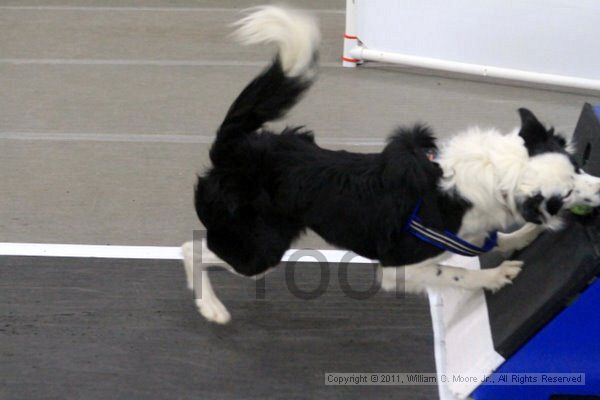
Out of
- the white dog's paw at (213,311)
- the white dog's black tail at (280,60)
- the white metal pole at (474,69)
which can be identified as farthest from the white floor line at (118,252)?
the white metal pole at (474,69)

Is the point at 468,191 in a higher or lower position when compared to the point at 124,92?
higher

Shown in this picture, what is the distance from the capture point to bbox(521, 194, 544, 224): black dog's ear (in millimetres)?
1816

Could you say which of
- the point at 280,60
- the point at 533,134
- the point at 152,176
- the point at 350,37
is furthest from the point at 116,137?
the point at 533,134

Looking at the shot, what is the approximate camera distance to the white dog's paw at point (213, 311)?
2352mm

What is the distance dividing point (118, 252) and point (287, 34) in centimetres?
131

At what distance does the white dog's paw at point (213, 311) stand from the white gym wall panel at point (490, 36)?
2.47 m

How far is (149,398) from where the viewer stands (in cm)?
208

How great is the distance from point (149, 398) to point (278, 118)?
37.9 inches

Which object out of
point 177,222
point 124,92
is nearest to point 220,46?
point 124,92

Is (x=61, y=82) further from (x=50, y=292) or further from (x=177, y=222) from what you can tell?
(x=50, y=292)

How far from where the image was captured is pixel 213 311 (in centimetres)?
235

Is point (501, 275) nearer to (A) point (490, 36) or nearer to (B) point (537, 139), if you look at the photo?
(B) point (537, 139)

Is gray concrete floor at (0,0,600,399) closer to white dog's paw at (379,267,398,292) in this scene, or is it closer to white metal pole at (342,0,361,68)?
white metal pole at (342,0,361,68)

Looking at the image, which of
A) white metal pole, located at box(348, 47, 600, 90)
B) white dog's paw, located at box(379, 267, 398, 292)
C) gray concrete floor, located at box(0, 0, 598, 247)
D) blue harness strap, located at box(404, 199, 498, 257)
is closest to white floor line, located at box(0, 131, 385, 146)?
gray concrete floor, located at box(0, 0, 598, 247)
